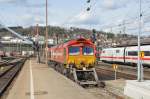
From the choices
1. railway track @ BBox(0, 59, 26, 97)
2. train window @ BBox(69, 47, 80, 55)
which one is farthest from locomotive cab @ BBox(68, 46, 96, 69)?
railway track @ BBox(0, 59, 26, 97)

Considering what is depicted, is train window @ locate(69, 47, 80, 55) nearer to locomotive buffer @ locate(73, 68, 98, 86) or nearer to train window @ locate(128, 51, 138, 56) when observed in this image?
locomotive buffer @ locate(73, 68, 98, 86)

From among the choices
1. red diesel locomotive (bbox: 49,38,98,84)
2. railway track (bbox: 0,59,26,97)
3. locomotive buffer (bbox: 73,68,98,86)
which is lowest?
railway track (bbox: 0,59,26,97)

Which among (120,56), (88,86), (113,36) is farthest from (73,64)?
(113,36)

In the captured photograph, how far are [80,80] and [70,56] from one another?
254cm

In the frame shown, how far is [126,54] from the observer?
61.0 meters

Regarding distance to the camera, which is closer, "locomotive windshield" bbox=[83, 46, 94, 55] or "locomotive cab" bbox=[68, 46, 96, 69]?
"locomotive cab" bbox=[68, 46, 96, 69]

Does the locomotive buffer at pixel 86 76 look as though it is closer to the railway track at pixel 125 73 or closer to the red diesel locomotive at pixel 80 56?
the red diesel locomotive at pixel 80 56

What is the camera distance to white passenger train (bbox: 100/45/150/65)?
50.4 meters

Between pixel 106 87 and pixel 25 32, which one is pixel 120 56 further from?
pixel 25 32

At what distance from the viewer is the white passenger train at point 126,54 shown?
50.4 metres

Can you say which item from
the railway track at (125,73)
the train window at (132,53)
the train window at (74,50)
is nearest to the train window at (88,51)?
the train window at (74,50)

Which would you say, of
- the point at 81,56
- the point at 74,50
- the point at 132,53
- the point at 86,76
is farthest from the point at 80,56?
the point at 132,53

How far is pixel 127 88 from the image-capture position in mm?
17609

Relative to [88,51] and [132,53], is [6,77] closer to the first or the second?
[88,51]
